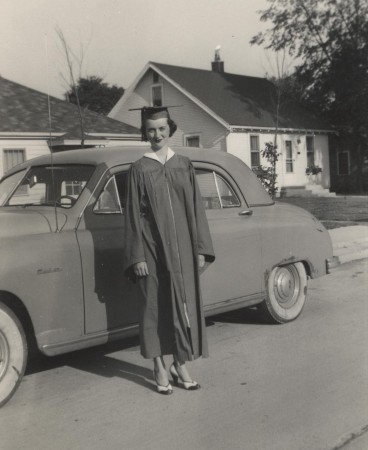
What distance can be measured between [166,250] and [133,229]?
249 mm

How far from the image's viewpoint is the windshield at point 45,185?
4.86 metres

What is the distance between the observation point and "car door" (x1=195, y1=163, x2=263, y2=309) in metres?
5.14

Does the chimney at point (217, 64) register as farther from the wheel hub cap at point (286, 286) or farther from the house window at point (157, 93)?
the wheel hub cap at point (286, 286)

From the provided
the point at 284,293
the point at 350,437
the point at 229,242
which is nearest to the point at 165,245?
the point at 229,242

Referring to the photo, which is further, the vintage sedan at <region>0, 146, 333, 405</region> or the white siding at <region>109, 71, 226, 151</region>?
the white siding at <region>109, 71, 226, 151</region>

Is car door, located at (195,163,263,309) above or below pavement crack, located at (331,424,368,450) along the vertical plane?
above

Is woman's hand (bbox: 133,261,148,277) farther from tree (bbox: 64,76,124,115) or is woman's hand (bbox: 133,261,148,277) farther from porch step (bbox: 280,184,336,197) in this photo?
tree (bbox: 64,76,124,115)

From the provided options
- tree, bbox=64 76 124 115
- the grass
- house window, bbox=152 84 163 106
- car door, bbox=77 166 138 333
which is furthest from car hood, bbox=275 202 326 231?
tree, bbox=64 76 124 115

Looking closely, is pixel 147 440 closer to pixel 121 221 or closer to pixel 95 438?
pixel 95 438

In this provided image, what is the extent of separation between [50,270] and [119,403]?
97 centimetres

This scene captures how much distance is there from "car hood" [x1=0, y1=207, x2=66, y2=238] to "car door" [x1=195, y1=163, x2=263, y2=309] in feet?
4.35

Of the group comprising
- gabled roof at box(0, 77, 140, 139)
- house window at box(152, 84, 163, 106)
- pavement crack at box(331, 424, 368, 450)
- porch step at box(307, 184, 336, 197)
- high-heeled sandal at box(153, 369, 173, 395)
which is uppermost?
house window at box(152, 84, 163, 106)

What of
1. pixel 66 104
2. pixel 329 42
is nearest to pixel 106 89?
pixel 329 42

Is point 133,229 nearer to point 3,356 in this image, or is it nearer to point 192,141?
point 3,356
